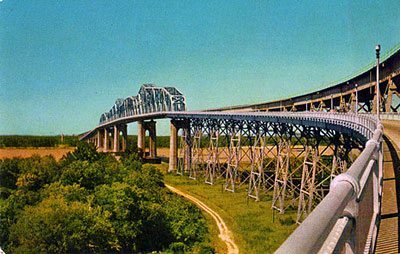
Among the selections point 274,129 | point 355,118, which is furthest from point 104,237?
point 274,129

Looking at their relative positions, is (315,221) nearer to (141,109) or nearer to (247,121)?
(247,121)

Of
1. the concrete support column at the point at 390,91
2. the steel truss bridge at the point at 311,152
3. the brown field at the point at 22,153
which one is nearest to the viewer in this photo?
the steel truss bridge at the point at 311,152

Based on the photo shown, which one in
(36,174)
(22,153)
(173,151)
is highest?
(22,153)

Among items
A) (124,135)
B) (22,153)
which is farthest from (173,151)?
(124,135)

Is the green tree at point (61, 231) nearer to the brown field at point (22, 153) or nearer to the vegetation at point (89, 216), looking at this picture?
the vegetation at point (89, 216)

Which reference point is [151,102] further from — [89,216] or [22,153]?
[89,216]

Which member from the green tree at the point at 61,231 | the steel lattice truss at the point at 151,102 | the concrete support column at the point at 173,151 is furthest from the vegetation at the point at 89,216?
the steel lattice truss at the point at 151,102
